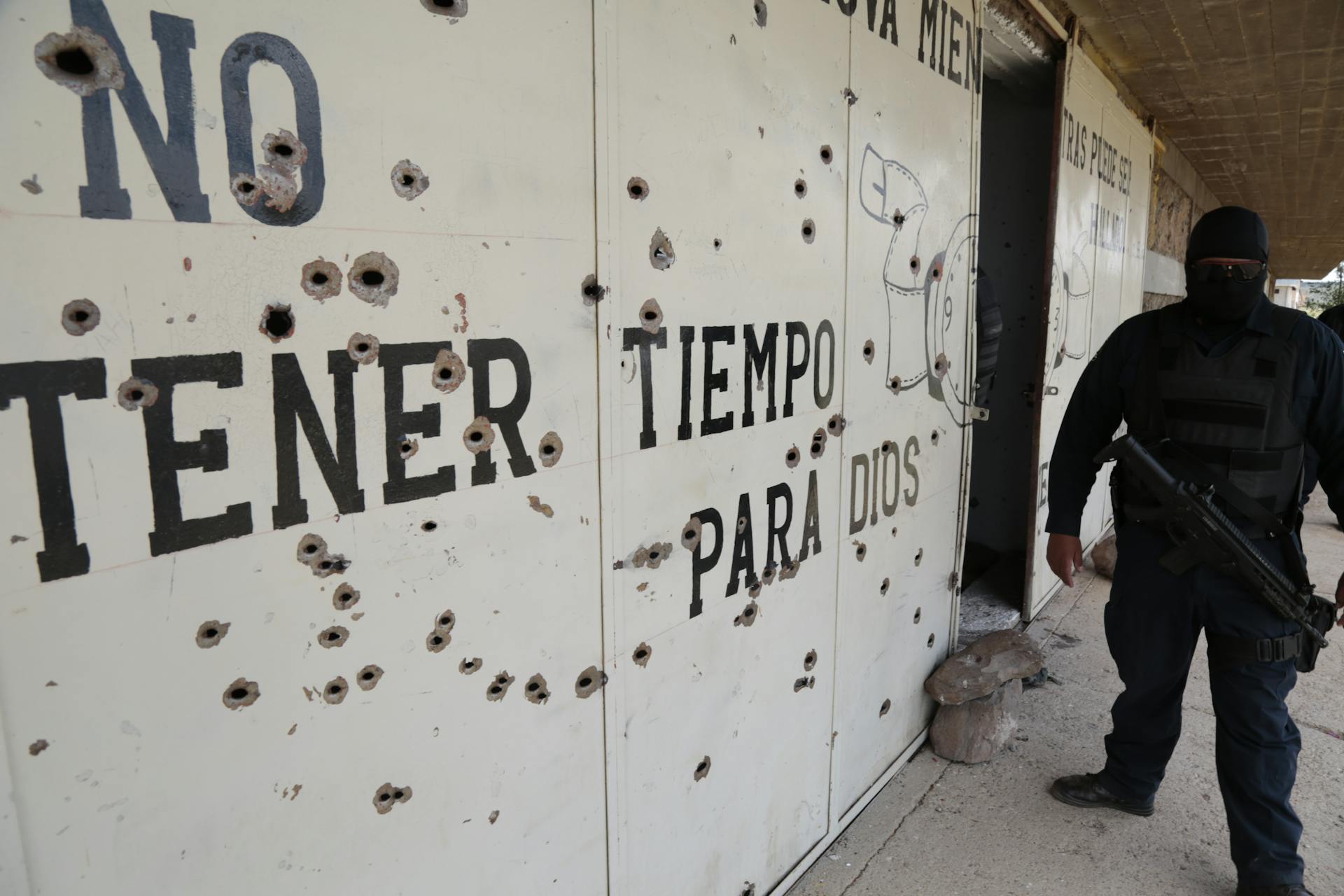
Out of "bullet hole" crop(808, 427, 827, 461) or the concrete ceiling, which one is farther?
the concrete ceiling

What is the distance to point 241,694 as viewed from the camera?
918mm

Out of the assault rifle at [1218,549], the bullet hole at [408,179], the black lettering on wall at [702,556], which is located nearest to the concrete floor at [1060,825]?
the assault rifle at [1218,549]

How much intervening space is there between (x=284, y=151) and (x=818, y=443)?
1316mm

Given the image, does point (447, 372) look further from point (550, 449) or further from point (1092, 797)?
point (1092, 797)

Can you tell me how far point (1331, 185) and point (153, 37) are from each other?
948 centimetres

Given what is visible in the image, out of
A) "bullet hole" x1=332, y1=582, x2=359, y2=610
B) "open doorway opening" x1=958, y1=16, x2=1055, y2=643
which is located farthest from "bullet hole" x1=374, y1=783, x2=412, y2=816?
"open doorway opening" x1=958, y1=16, x2=1055, y2=643

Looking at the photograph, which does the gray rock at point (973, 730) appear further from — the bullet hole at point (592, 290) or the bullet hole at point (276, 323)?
the bullet hole at point (276, 323)

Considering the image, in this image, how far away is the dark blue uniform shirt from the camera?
198 centimetres

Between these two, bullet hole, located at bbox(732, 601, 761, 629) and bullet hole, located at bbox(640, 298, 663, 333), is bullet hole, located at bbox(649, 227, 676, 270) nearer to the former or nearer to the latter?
bullet hole, located at bbox(640, 298, 663, 333)

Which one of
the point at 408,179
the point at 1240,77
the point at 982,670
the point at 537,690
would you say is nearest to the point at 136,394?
the point at 408,179

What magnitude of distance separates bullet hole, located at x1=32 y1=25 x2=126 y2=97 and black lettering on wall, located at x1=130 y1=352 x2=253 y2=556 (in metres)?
0.26

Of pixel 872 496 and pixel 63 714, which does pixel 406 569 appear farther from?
pixel 872 496

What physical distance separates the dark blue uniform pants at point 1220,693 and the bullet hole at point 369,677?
2.01 metres

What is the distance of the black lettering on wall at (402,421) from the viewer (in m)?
1.02
